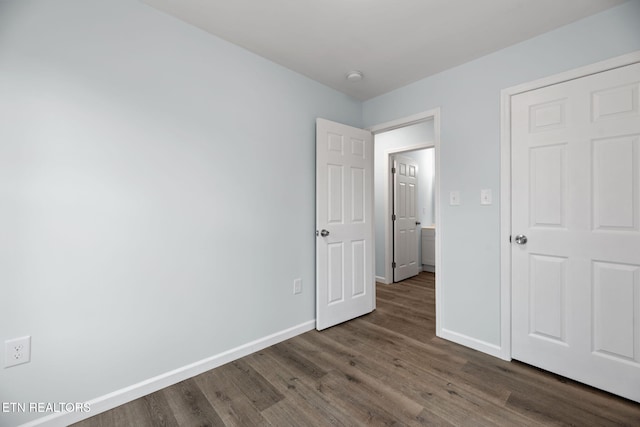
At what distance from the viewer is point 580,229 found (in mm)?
1841

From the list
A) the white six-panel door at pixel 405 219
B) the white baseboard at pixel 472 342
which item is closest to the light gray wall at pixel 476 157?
the white baseboard at pixel 472 342

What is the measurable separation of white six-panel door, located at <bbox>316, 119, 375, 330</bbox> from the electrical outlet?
6.30ft

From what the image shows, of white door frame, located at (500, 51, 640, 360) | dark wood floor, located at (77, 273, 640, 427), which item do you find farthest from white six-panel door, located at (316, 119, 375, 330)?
white door frame, located at (500, 51, 640, 360)

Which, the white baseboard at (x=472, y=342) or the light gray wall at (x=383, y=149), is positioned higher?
the light gray wall at (x=383, y=149)

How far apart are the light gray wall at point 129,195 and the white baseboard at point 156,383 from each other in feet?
0.15

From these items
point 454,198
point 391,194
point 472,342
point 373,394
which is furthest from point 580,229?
point 391,194

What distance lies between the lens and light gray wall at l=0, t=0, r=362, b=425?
4.57 ft

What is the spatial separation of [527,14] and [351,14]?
1.14 meters

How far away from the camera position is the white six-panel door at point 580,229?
1680 mm

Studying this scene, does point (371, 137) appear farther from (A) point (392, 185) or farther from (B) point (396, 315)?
(B) point (396, 315)

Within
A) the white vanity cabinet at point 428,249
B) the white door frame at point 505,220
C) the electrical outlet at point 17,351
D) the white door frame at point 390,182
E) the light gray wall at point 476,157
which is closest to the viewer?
the electrical outlet at point 17,351

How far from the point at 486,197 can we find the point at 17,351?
312 cm

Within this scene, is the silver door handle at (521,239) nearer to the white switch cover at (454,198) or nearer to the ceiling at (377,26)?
Answer: the white switch cover at (454,198)

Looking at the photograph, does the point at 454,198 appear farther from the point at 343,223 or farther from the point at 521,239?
the point at 343,223
